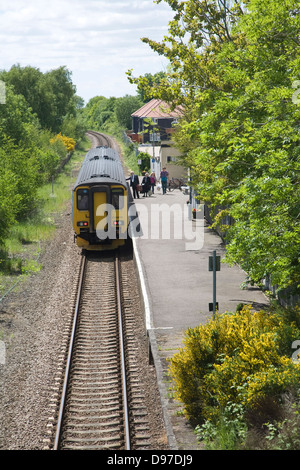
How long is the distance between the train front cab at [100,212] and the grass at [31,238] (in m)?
2.23

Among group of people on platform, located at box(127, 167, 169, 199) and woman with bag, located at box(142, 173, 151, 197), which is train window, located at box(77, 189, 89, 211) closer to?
group of people on platform, located at box(127, 167, 169, 199)

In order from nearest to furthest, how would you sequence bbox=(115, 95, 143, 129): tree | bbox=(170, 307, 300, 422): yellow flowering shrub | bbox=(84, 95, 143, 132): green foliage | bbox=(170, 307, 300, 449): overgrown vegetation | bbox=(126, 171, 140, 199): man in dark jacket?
1. bbox=(170, 307, 300, 449): overgrown vegetation
2. bbox=(170, 307, 300, 422): yellow flowering shrub
3. bbox=(126, 171, 140, 199): man in dark jacket
4. bbox=(115, 95, 143, 129): tree
5. bbox=(84, 95, 143, 132): green foliage

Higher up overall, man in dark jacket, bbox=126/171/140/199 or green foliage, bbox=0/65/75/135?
green foliage, bbox=0/65/75/135

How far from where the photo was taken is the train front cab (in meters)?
20.7

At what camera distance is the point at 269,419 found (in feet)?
27.2

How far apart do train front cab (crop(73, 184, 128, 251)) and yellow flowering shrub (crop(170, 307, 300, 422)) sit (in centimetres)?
1058

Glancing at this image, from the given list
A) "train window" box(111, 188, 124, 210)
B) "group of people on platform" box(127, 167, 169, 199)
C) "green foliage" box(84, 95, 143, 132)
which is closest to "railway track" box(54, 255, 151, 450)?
"train window" box(111, 188, 124, 210)

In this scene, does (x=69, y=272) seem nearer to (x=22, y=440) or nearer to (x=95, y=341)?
(x=95, y=341)

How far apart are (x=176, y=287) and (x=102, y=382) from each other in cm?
537

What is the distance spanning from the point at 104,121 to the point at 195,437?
365ft

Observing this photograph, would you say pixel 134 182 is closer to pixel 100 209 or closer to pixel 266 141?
pixel 100 209

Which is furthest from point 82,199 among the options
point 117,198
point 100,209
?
point 117,198

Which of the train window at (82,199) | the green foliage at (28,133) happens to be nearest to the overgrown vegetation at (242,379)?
the train window at (82,199)
